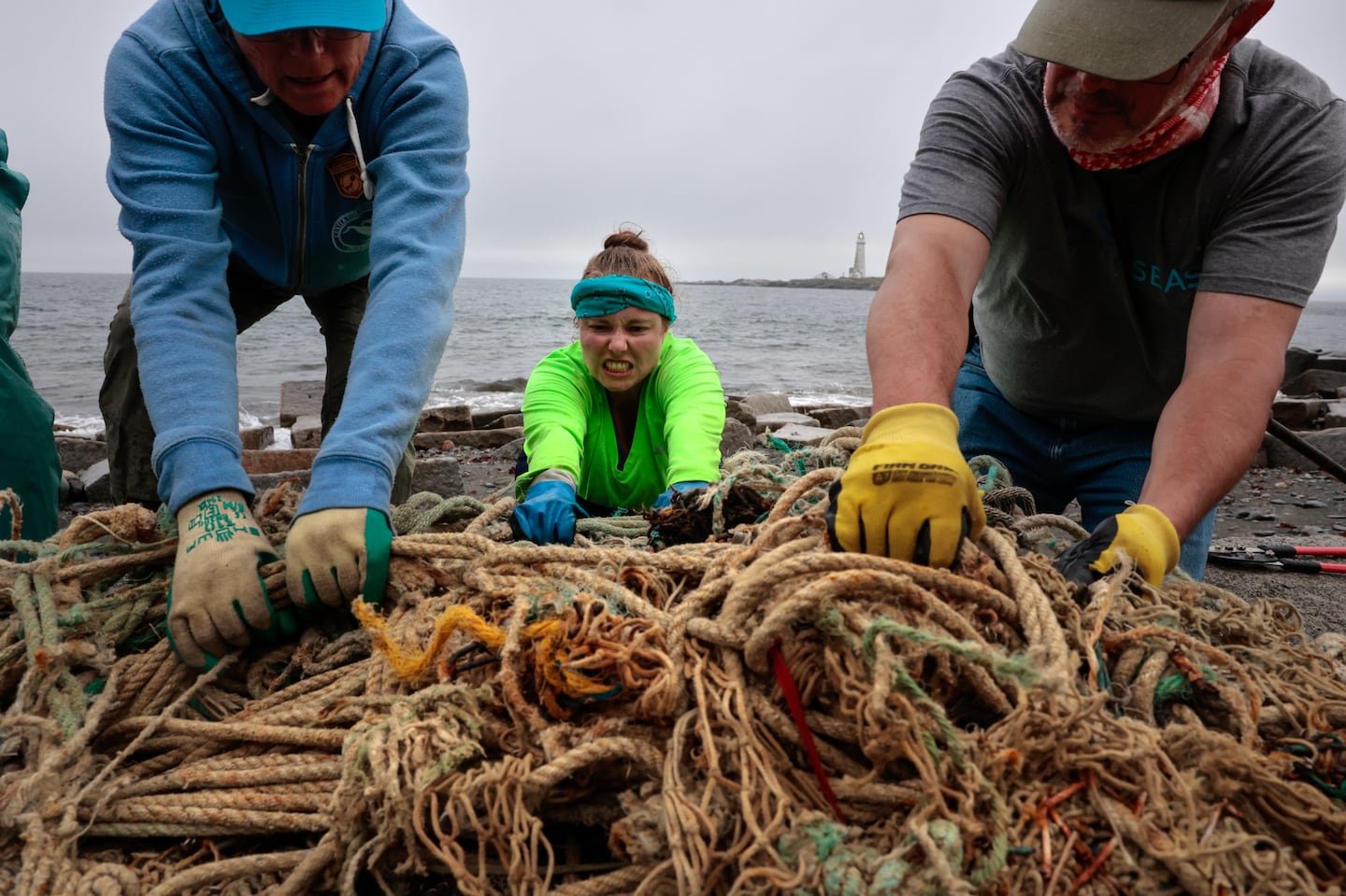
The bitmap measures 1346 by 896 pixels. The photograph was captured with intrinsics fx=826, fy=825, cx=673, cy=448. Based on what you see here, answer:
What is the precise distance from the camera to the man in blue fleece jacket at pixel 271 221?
157cm

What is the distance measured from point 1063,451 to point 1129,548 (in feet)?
4.45

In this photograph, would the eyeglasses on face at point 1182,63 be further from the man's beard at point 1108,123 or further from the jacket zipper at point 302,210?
the jacket zipper at point 302,210

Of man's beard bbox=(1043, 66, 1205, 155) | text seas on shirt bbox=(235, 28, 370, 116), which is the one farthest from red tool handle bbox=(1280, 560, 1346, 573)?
text seas on shirt bbox=(235, 28, 370, 116)

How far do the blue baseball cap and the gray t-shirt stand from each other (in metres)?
1.35

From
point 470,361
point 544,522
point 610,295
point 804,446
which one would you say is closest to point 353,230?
point 610,295

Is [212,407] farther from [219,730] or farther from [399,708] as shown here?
[399,708]

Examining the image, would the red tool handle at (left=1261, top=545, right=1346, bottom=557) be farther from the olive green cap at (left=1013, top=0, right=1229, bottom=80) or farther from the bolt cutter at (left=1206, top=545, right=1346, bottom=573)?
the olive green cap at (left=1013, top=0, right=1229, bottom=80)

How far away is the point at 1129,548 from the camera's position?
4.82ft

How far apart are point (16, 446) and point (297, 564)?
1520 mm

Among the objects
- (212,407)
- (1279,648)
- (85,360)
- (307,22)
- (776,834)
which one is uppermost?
(307,22)

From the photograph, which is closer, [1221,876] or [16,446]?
[1221,876]

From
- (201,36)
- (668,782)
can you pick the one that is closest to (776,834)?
(668,782)

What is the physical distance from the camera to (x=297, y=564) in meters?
1.54

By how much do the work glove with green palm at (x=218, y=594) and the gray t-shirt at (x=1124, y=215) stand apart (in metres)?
1.65
